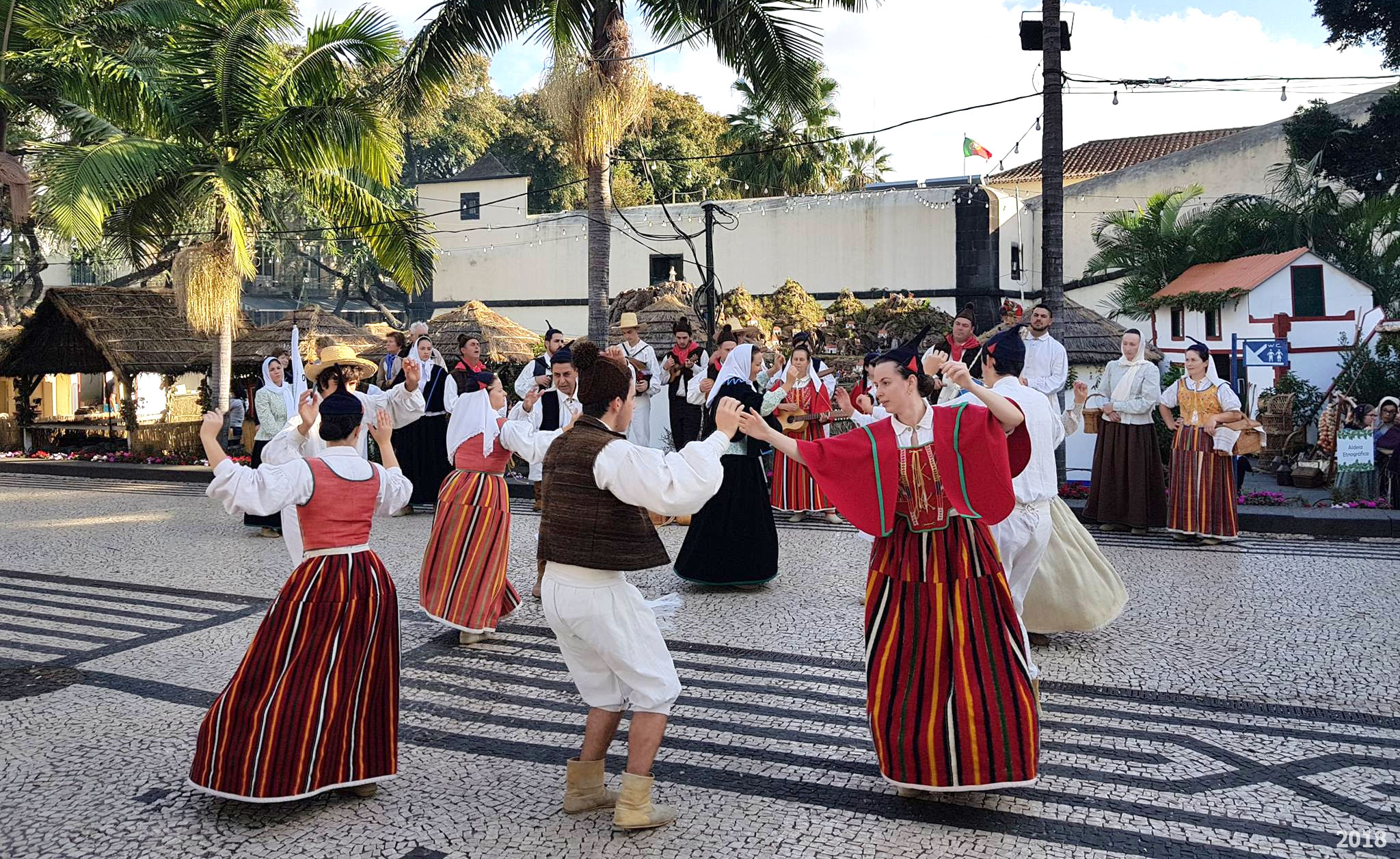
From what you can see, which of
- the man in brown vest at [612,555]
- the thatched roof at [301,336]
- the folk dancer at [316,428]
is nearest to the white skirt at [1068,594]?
the man in brown vest at [612,555]

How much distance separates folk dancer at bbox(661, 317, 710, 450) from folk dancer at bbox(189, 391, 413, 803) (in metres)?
8.57

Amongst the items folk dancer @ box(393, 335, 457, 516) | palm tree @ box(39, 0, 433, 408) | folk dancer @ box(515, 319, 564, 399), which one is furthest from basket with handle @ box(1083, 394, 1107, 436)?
palm tree @ box(39, 0, 433, 408)

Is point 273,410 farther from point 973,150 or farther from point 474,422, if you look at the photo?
point 973,150

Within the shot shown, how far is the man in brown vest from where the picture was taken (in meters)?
3.86

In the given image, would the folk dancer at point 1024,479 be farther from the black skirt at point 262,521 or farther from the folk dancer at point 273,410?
the folk dancer at point 273,410

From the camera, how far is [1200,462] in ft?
32.6

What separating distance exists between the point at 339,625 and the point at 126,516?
988cm

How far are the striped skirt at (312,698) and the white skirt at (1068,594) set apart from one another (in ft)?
11.3

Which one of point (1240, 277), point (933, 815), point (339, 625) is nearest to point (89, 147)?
point (339, 625)

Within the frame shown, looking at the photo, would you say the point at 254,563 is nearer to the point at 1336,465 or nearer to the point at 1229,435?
the point at 1229,435

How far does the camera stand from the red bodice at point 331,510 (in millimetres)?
4262

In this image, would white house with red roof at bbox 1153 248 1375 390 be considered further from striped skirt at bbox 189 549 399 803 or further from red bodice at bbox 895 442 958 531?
striped skirt at bbox 189 549 399 803

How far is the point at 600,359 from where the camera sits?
4105mm

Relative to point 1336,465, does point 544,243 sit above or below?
above
